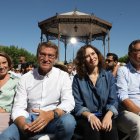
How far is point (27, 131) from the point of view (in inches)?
146

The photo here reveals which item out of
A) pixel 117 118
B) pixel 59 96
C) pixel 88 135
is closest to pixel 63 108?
pixel 59 96

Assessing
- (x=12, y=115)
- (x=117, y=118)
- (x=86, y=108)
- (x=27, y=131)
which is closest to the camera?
(x=27, y=131)

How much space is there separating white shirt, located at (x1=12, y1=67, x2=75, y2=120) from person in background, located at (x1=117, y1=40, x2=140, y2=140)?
0.89 m

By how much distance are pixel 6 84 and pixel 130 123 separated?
1969 mm

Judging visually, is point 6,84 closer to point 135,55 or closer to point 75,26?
point 135,55

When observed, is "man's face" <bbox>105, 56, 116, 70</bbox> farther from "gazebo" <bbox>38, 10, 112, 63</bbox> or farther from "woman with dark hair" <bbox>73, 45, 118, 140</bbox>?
"gazebo" <bbox>38, 10, 112, 63</bbox>

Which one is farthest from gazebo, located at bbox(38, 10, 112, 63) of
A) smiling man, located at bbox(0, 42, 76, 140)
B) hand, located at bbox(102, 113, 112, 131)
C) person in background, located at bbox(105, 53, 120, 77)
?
hand, located at bbox(102, 113, 112, 131)

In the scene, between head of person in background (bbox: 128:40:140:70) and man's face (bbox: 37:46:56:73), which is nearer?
man's face (bbox: 37:46:56:73)

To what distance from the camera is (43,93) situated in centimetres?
413

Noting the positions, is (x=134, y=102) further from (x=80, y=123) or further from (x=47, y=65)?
(x=47, y=65)

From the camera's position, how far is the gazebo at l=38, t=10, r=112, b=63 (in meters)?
18.8

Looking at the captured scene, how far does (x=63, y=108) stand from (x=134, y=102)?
1332 mm

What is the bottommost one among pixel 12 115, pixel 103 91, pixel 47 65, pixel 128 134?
pixel 128 134

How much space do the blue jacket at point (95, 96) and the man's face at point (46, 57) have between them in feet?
1.89
